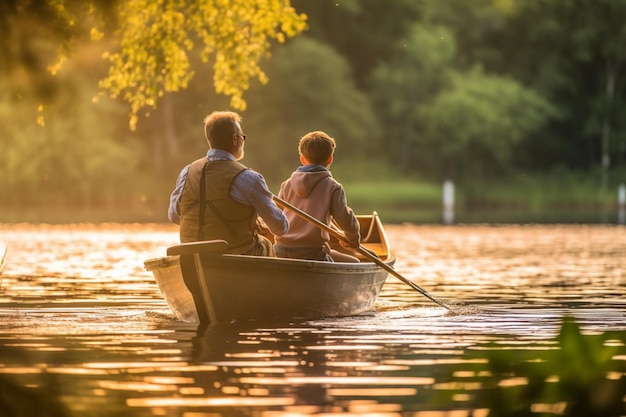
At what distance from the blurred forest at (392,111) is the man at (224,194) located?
44083mm

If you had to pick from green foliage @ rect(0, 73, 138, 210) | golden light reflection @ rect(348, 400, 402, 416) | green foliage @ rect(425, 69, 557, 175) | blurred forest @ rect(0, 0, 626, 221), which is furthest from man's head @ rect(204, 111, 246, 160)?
green foliage @ rect(425, 69, 557, 175)

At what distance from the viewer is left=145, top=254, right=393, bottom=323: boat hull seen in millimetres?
10016

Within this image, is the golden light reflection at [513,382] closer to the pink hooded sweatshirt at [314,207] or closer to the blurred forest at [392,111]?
the pink hooded sweatshirt at [314,207]

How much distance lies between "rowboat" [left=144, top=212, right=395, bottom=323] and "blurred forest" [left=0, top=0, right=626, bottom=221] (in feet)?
142

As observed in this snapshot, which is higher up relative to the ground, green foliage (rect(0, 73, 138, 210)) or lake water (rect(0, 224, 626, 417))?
green foliage (rect(0, 73, 138, 210))

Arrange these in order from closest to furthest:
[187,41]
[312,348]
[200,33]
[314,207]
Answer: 1. [312,348]
2. [314,207]
3. [200,33]
4. [187,41]

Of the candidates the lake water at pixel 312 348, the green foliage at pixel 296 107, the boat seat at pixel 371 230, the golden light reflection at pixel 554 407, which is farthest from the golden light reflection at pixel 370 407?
the green foliage at pixel 296 107

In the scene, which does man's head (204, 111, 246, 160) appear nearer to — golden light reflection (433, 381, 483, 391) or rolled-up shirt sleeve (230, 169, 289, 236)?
rolled-up shirt sleeve (230, 169, 289, 236)

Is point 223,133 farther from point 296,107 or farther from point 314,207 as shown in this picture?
point 296,107

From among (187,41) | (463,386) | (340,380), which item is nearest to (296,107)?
(187,41)

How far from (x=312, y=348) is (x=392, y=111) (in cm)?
5667

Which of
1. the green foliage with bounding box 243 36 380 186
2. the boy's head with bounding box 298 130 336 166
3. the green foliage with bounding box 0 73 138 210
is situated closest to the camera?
the boy's head with bounding box 298 130 336 166

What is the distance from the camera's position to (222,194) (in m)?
9.91

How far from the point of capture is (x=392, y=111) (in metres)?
65.2
